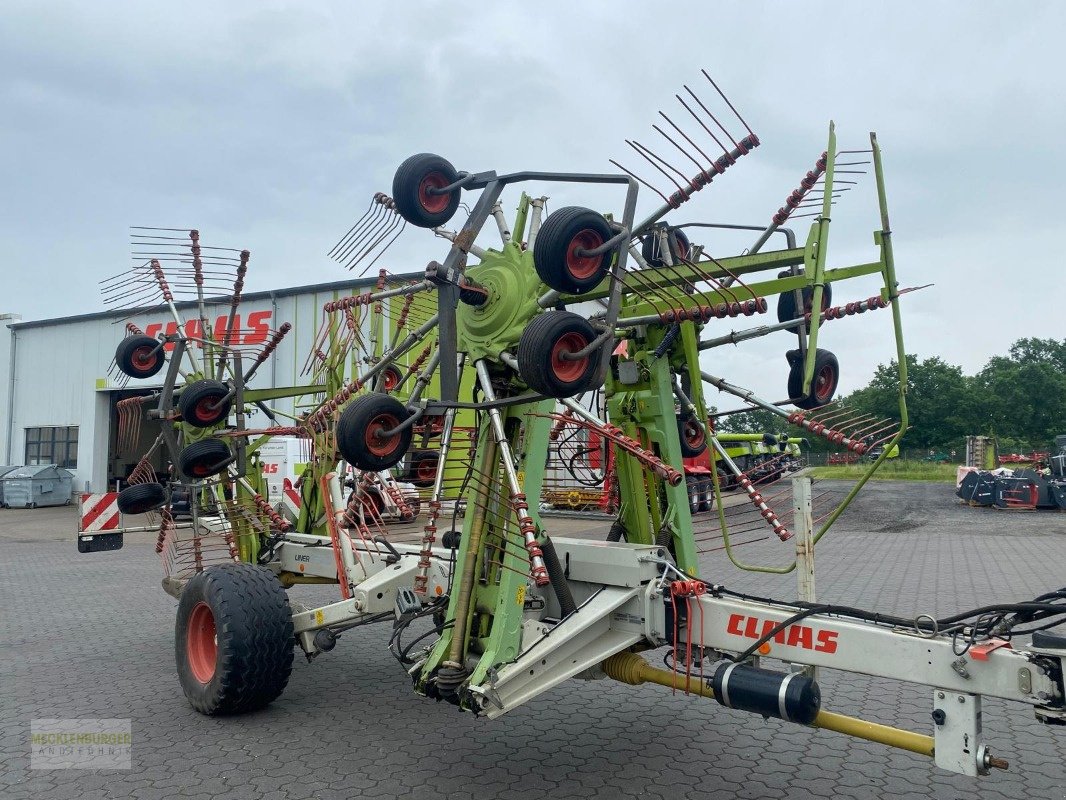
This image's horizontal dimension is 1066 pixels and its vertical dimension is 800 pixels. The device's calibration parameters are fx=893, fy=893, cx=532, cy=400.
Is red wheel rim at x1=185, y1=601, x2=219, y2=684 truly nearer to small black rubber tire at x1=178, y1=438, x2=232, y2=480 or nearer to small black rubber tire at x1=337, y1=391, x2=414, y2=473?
small black rubber tire at x1=178, y1=438, x2=232, y2=480

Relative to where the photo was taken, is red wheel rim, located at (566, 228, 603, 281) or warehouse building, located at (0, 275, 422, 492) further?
warehouse building, located at (0, 275, 422, 492)

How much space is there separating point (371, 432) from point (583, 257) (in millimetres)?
1448

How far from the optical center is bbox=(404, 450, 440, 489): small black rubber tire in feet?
19.0

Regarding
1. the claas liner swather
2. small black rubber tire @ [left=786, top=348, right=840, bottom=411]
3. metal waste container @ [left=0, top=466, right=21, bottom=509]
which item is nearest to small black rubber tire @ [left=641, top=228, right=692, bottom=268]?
the claas liner swather

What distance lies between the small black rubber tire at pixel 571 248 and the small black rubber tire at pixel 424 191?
2.96 feet

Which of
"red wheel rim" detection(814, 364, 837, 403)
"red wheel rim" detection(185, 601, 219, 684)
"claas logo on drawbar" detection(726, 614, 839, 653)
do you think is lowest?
"red wheel rim" detection(185, 601, 219, 684)

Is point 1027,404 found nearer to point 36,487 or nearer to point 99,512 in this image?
point 36,487

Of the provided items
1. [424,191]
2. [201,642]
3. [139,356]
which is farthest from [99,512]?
[424,191]

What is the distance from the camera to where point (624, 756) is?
5.33m

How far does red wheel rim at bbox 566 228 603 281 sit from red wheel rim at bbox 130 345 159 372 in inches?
207

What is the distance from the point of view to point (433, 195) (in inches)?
189

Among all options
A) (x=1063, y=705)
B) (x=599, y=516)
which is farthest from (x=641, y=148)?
(x=1063, y=705)

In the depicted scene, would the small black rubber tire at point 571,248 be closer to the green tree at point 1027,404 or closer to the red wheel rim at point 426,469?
the red wheel rim at point 426,469

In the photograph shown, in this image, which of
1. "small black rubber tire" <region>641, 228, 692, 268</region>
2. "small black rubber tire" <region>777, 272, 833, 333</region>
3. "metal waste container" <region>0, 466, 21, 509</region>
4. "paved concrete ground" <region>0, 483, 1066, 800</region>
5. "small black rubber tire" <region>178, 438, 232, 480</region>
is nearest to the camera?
"paved concrete ground" <region>0, 483, 1066, 800</region>
